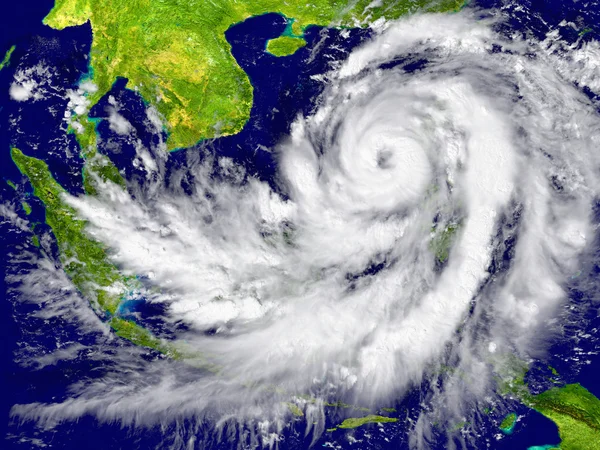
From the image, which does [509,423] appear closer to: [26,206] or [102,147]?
[102,147]

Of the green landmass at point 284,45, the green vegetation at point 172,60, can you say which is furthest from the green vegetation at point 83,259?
the green landmass at point 284,45

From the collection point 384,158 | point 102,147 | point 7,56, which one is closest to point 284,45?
point 384,158

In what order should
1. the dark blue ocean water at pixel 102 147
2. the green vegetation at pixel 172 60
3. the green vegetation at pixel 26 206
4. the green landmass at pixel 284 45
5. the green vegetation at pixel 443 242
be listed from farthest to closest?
the green landmass at pixel 284 45
the green vegetation at pixel 172 60
the green vegetation at pixel 26 206
the green vegetation at pixel 443 242
the dark blue ocean water at pixel 102 147

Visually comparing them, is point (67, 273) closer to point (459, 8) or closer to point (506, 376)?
point (506, 376)

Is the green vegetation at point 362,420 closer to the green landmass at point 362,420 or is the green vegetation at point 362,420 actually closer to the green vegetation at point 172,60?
the green landmass at point 362,420

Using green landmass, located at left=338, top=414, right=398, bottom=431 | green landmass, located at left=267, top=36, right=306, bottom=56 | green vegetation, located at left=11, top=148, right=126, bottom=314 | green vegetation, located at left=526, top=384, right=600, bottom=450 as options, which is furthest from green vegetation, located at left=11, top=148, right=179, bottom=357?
green vegetation, located at left=526, top=384, right=600, bottom=450
